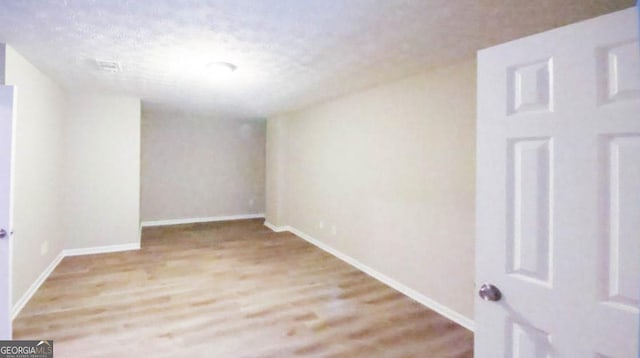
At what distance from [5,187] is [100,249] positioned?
277 cm

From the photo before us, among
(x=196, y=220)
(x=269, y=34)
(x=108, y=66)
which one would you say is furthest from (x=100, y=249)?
A: (x=269, y=34)

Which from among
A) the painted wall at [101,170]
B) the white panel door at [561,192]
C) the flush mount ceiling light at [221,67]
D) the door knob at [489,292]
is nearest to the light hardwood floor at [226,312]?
the painted wall at [101,170]

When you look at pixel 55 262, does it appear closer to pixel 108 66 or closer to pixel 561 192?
pixel 108 66

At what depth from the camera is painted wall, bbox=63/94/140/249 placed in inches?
171

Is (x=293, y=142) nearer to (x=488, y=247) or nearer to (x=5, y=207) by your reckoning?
(x=5, y=207)

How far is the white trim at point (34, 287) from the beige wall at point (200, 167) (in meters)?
2.53

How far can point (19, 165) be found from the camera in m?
2.81

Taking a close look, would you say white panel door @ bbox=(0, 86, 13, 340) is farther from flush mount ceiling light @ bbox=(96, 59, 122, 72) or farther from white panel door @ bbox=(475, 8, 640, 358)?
white panel door @ bbox=(475, 8, 640, 358)

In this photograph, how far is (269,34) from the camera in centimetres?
221

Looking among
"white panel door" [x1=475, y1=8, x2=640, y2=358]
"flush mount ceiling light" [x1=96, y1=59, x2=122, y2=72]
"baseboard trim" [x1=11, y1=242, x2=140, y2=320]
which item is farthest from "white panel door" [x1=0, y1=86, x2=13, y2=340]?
"white panel door" [x1=475, y1=8, x2=640, y2=358]

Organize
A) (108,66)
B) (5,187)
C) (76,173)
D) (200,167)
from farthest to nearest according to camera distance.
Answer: (200,167), (76,173), (108,66), (5,187)

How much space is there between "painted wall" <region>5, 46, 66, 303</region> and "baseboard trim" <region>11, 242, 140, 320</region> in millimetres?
59

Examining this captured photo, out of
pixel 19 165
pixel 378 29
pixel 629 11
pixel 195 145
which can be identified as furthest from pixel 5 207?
pixel 195 145

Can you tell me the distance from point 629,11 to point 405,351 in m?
2.24
